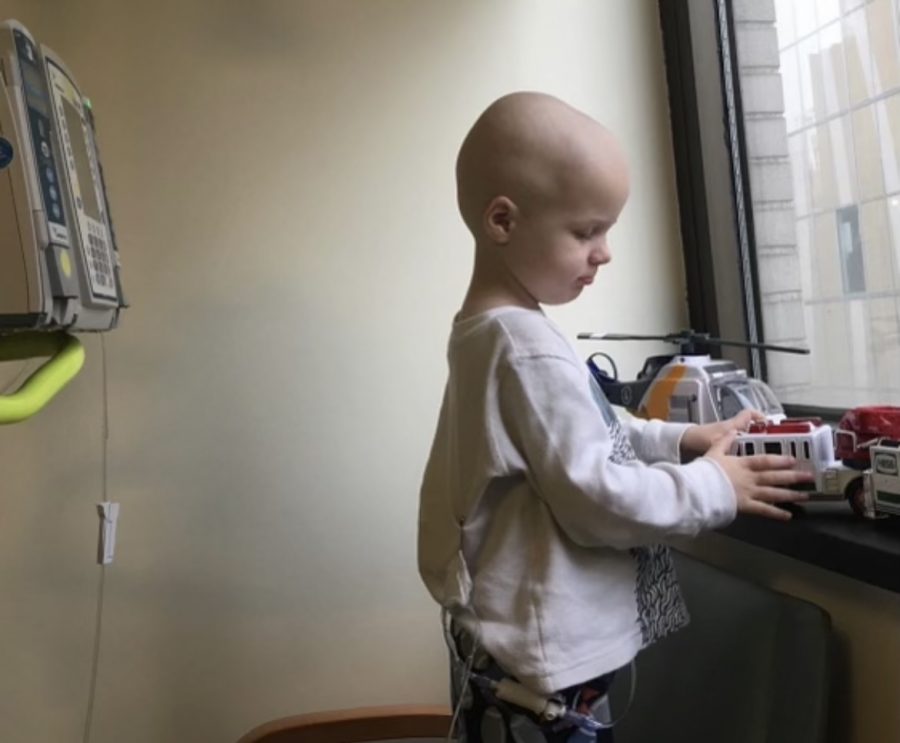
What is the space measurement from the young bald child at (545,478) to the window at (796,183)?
16.1 inches

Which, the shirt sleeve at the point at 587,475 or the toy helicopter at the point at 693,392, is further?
the toy helicopter at the point at 693,392

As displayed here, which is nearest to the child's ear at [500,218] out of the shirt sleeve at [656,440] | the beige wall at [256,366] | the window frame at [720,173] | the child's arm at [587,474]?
the child's arm at [587,474]

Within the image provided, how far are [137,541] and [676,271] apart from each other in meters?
0.84

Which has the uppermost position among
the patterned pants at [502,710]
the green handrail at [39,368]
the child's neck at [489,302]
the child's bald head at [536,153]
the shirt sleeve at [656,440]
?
the child's bald head at [536,153]

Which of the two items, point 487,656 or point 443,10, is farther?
point 443,10

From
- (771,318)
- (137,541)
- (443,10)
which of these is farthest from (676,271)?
(137,541)

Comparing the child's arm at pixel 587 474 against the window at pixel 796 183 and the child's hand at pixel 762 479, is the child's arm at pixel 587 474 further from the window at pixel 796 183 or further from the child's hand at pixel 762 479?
the window at pixel 796 183

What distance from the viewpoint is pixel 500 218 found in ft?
2.60

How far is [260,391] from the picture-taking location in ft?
4.10

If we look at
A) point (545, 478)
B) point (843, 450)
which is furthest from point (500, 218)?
point (843, 450)

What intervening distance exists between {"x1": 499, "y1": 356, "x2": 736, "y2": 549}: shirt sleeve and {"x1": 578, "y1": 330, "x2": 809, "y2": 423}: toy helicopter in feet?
0.93

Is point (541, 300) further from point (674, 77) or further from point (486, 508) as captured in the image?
point (674, 77)

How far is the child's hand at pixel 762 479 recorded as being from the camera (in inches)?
30.4

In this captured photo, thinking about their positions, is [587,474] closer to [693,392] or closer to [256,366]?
[693,392]
